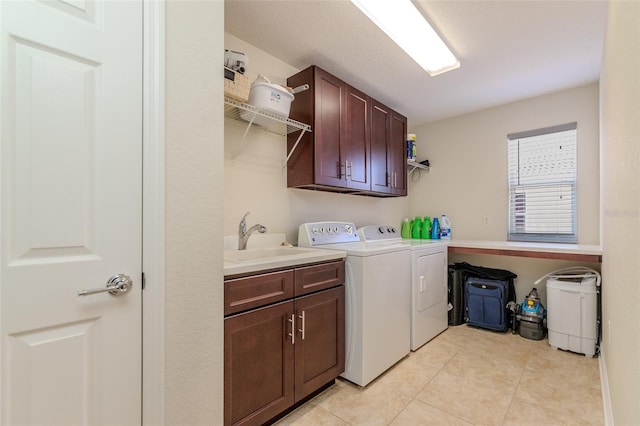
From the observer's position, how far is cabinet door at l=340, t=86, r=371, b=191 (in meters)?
2.41

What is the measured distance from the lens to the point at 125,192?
98 centimetres

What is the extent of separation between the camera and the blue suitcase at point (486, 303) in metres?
2.77

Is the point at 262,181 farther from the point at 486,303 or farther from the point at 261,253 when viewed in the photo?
the point at 486,303

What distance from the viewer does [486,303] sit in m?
2.84

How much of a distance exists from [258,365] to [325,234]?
3.80 ft

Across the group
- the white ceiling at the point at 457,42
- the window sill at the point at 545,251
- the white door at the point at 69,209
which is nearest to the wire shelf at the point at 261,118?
the white ceiling at the point at 457,42

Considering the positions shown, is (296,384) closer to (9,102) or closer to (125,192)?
(125,192)

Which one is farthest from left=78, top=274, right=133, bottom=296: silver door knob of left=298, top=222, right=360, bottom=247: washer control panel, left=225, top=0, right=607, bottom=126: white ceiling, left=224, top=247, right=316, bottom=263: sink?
left=225, top=0, right=607, bottom=126: white ceiling

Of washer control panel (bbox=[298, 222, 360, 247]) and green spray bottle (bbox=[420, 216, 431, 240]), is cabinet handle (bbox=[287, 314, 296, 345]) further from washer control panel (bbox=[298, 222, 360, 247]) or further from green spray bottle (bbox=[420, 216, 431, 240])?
green spray bottle (bbox=[420, 216, 431, 240])

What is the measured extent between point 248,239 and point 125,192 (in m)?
1.04

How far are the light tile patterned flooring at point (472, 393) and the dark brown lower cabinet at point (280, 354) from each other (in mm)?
188

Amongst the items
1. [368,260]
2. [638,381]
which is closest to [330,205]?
Result: [368,260]

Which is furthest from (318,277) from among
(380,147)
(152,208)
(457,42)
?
(457,42)

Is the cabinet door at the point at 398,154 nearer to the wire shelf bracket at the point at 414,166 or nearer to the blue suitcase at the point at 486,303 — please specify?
the wire shelf bracket at the point at 414,166
